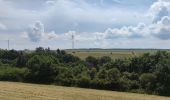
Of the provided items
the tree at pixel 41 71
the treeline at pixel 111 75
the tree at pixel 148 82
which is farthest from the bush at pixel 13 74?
the tree at pixel 148 82

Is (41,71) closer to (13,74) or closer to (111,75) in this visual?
(13,74)

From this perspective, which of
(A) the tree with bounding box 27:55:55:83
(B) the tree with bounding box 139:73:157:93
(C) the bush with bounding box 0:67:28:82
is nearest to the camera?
(B) the tree with bounding box 139:73:157:93

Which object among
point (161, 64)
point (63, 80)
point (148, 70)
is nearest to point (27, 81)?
point (63, 80)

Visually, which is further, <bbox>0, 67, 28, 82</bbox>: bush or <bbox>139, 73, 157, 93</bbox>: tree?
<bbox>0, 67, 28, 82</bbox>: bush

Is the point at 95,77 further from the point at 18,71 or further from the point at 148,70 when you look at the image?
the point at 18,71

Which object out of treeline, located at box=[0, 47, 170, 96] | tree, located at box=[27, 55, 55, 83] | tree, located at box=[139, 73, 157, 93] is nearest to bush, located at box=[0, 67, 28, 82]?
treeline, located at box=[0, 47, 170, 96]

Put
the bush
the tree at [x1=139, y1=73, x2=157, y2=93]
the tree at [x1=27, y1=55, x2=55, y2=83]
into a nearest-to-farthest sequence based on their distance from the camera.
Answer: the tree at [x1=139, y1=73, x2=157, y2=93]
the tree at [x1=27, y1=55, x2=55, y2=83]
the bush

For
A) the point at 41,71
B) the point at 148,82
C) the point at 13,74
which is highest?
the point at 41,71

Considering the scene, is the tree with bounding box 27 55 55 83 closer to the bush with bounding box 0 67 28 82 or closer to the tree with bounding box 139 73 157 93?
the bush with bounding box 0 67 28 82

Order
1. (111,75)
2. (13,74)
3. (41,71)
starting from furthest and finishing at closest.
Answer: (13,74), (41,71), (111,75)

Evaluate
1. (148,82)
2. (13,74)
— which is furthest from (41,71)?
(148,82)

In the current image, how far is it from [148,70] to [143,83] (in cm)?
924

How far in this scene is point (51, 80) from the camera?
6444 cm

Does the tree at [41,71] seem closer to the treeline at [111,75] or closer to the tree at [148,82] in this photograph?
the treeline at [111,75]
